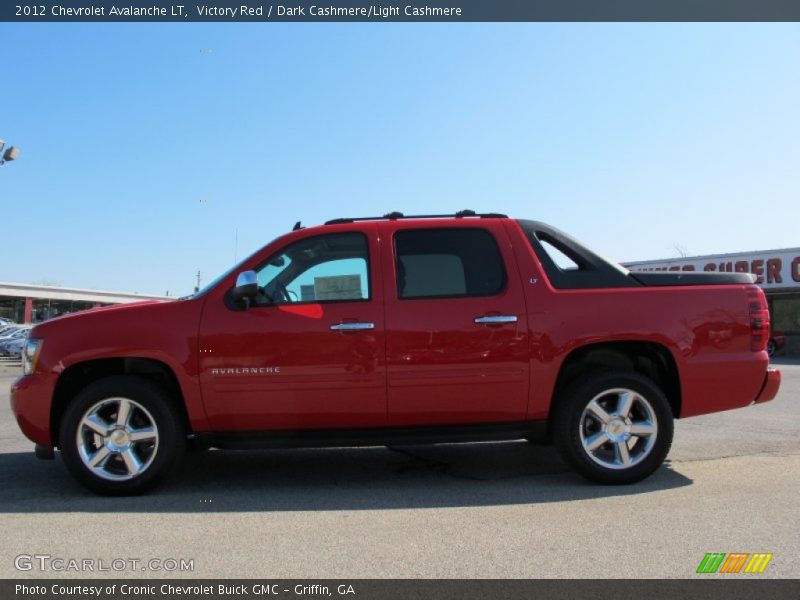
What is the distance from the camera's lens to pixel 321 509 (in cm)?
410

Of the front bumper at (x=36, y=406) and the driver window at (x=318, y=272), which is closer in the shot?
the front bumper at (x=36, y=406)

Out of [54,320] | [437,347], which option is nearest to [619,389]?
[437,347]

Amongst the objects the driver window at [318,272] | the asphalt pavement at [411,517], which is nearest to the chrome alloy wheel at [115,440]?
the asphalt pavement at [411,517]

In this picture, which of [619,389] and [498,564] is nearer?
[498,564]

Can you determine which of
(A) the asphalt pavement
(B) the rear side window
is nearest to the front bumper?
(A) the asphalt pavement

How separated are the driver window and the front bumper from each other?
160 centimetres

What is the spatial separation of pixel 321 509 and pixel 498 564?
1.38 m

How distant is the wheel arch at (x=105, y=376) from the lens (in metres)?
4.52

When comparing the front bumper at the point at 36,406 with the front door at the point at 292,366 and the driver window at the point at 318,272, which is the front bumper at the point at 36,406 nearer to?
the front door at the point at 292,366

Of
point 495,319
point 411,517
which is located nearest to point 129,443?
point 411,517
